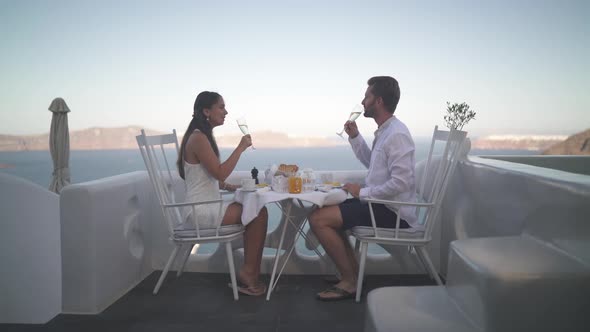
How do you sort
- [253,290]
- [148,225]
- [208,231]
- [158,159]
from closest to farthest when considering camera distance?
1. [208,231]
2. [253,290]
3. [158,159]
4. [148,225]

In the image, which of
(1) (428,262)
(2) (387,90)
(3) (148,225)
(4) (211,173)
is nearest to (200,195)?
(4) (211,173)

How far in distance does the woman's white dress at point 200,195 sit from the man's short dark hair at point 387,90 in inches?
51.0

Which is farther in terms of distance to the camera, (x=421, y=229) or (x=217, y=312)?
(x=421, y=229)

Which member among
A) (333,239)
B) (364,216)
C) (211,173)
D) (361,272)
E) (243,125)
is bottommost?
(361,272)

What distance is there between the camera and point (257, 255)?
2676 millimetres

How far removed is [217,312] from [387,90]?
184 cm

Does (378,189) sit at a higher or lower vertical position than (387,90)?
lower

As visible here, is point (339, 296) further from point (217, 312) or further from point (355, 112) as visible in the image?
point (355, 112)

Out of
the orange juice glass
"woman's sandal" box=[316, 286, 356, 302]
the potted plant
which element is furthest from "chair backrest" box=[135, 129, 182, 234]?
the potted plant

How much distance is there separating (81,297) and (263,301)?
1.11m

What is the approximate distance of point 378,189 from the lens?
2.44 meters

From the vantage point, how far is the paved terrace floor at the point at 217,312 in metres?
2.16

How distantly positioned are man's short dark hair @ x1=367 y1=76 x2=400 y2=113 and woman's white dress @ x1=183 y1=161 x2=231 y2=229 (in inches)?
51.0

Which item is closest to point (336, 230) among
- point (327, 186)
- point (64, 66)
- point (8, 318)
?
point (327, 186)
